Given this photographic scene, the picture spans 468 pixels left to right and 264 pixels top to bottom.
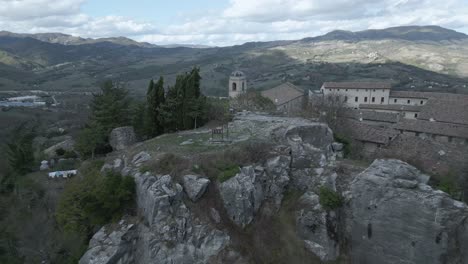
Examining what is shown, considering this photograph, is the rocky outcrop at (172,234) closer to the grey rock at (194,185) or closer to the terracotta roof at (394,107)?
the grey rock at (194,185)

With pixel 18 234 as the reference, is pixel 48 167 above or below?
above

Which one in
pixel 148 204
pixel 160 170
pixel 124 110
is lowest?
pixel 148 204

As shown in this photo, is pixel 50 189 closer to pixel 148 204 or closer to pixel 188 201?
pixel 148 204

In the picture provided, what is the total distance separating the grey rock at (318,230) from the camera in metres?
19.1

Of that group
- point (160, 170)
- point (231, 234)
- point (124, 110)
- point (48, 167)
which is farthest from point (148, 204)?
point (48, 167)

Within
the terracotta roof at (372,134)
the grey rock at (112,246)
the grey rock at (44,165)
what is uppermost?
the terracotta roof at (372,134)

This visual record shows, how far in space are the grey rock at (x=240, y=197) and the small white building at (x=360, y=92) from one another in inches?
1763

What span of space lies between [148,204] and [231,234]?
5549mm

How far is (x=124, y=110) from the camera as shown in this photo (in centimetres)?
3159

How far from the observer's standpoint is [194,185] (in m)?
18.9

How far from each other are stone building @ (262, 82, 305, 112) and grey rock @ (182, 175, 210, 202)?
1301 inches

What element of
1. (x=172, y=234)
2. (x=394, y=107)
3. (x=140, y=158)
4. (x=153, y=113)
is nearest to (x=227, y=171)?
(x=172, y=234)

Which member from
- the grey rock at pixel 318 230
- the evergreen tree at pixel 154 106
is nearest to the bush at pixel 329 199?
the grey rock at pixel 318 230

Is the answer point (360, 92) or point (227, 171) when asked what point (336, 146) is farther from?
point (360, 92)
